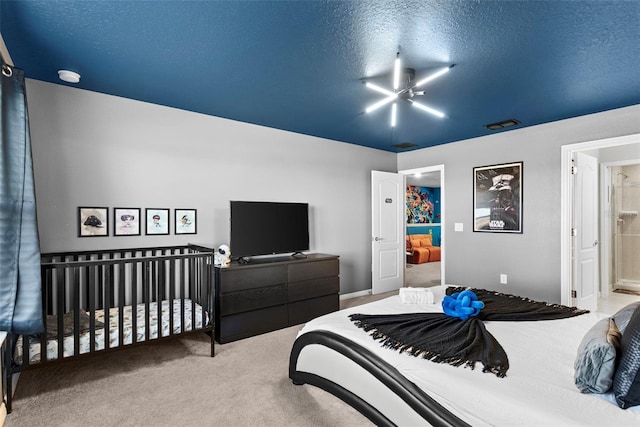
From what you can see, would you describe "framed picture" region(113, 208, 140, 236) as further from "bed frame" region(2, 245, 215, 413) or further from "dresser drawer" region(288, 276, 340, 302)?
"dresser drawer" region(288, 276, 340, 302)

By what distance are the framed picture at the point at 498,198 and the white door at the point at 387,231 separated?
1289mm

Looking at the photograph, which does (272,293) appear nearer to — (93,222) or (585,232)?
(93,222)

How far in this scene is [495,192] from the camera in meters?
4.57

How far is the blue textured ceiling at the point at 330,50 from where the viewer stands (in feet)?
6.16

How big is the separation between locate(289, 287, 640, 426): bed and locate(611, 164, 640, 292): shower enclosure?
179 inches

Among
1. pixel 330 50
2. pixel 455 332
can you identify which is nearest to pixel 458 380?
pixel 455 332

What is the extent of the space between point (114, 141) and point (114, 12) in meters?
1.67

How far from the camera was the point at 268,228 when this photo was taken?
157 inches

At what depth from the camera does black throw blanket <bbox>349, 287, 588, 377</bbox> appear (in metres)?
1.74

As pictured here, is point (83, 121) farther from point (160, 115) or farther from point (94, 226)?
point (94, 226)

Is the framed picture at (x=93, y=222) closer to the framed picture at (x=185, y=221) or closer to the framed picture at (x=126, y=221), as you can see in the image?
the framed picture at (x=126, y=221)

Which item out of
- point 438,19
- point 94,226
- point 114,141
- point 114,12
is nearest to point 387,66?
point 438,19

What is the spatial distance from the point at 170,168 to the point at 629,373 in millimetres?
3807

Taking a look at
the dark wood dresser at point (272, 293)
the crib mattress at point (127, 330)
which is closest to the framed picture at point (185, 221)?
the dark wood dresser at point (272, 293)
